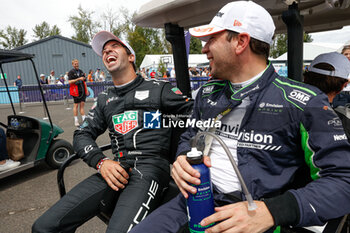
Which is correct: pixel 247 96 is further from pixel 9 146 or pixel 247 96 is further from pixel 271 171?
pixel 9 146

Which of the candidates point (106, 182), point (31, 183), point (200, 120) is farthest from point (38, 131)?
point (200, 120)

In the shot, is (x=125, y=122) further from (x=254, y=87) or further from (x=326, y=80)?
(x=326, y=80)

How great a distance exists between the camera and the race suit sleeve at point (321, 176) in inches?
41.6

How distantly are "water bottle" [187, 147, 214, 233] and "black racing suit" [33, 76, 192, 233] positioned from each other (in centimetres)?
52

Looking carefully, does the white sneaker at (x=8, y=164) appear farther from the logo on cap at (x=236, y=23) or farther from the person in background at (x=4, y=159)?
the logo on cap at (x=236, y=23)

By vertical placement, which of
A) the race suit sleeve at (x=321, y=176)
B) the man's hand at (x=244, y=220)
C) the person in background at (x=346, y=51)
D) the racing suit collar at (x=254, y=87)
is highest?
the person in background at (x=346, y=51)

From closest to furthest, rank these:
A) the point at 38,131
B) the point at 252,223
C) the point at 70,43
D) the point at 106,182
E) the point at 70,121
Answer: the point at 252,223
the point at 106,182
the point at 38,131
the point at 70,121
the point at 70,43

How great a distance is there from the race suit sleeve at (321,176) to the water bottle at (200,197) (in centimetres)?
28

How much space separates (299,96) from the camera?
50.5 inches

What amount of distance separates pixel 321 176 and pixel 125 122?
147 cm

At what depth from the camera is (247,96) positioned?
1.41 meters

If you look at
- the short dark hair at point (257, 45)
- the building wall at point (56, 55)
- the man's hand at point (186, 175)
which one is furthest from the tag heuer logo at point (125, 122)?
the building wall at point (56, 55)

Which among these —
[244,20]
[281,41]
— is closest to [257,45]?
[244,20]

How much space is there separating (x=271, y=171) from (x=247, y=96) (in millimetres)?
410
